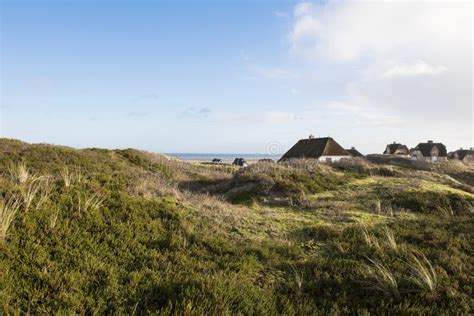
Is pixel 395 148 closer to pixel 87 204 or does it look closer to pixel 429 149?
pixel 429 149

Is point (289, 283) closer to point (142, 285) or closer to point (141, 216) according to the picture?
point (142, 285)

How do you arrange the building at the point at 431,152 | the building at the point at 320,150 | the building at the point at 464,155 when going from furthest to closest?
1. the building at the point at 464,155
2. the building at the point at 431,152
3. the building at the point at 320,150

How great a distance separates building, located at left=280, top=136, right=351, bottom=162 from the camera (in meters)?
49.8

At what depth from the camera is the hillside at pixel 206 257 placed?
16.4ft

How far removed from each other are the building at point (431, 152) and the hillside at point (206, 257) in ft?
343

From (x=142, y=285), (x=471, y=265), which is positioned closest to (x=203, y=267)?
(x=142, y=285)

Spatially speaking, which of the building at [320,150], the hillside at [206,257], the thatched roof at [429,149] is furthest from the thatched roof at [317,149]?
the thatched roof at [429,149]

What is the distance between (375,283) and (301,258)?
2.13 m

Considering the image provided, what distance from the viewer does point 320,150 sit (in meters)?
50.3

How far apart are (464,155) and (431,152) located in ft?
60.5

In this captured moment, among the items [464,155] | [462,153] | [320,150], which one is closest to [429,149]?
[464,155]

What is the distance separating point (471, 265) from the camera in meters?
7.08

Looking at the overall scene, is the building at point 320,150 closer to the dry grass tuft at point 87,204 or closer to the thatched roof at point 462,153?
the dry grass tuft at point 87,204

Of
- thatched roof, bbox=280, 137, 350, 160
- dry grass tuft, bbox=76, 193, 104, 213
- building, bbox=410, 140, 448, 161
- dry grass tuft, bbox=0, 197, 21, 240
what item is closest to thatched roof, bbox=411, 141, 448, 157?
building, bbox=410, 140, 448, 161
